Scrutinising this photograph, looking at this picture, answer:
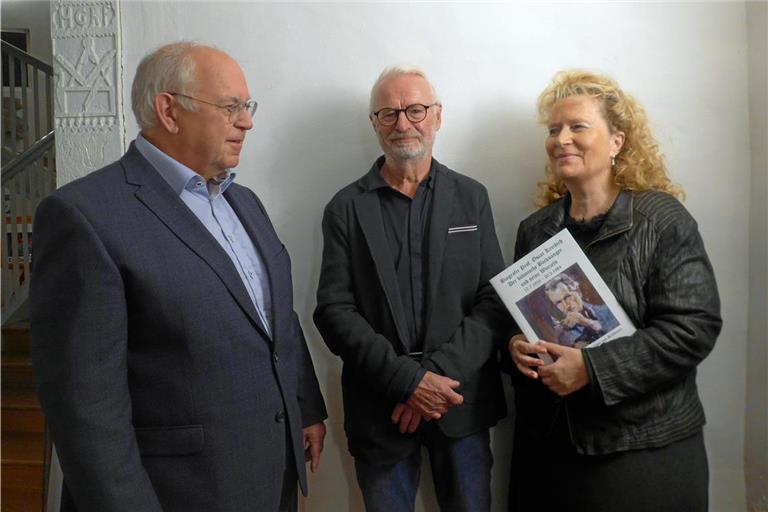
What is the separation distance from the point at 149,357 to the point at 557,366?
1.07 m

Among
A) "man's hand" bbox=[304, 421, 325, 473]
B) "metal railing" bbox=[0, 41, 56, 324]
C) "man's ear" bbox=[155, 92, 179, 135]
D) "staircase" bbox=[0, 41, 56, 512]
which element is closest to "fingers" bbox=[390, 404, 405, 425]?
"man's hand" bbox=[304, 421, 325, 473]

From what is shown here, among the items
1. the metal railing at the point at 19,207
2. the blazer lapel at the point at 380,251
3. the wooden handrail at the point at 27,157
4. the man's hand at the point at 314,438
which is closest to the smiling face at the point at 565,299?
the blazer lapel at the point at 380,251

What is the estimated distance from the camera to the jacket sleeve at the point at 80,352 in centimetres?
110

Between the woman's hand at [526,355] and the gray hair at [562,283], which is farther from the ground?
the gray hair at [562,283]

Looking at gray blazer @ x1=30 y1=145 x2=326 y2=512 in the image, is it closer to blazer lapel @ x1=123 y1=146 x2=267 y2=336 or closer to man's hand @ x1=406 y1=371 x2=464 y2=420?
blazer lapel @ x1=123 y1=146 x2=267 y2=336

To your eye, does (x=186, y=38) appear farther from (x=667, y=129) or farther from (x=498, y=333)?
(x=667, y=129)

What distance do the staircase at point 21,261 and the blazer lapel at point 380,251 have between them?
2.45m

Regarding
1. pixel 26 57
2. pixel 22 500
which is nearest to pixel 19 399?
pixel 22 500

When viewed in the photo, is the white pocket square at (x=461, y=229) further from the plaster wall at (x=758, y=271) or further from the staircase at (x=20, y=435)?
the staircase at (x=20, y=435)

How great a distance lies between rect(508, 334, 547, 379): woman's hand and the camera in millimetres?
1609

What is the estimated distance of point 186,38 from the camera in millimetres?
2271

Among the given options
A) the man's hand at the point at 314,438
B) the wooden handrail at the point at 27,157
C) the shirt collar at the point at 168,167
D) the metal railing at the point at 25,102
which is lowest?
the man's hand at the point at 314,438

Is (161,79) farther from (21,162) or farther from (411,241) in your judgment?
(21,162)

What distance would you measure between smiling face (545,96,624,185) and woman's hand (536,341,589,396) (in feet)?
1.75
